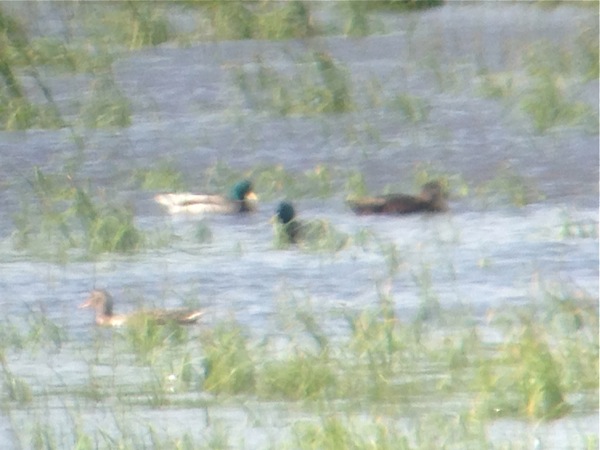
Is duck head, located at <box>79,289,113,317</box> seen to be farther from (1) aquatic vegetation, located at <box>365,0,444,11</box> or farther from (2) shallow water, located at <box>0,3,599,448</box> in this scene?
(1) aquatic vegetation, located at <box>365,0,444,11</box>

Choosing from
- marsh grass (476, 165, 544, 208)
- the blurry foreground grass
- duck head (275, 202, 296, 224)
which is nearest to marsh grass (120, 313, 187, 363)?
the blurry foreground grass

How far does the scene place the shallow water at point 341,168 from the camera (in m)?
5.26

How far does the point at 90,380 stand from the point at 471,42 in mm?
3614

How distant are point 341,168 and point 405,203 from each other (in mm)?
501

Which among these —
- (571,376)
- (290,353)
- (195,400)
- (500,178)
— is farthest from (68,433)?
(500,178)

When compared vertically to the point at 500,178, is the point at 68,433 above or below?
above

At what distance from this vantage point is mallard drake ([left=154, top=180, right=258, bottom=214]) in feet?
20.1

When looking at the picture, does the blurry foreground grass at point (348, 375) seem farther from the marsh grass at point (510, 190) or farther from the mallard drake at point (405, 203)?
the marsh grass at point (510, 190)

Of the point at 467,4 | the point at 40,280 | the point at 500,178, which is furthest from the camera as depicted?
the point at 467,4

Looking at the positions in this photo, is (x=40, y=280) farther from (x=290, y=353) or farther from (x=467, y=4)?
(x=467, y=4)

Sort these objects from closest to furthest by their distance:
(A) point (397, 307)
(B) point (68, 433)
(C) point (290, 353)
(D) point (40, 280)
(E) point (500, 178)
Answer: (B) point (68, 433) < (C) point (290, 353) < (A) point (397, 307) < (D) point (40, 280) < (E) point (500, 178)

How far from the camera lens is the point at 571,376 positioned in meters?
4.29

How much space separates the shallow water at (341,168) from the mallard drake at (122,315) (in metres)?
0.05

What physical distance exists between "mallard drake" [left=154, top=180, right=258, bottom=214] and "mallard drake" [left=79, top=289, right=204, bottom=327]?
102 cm
